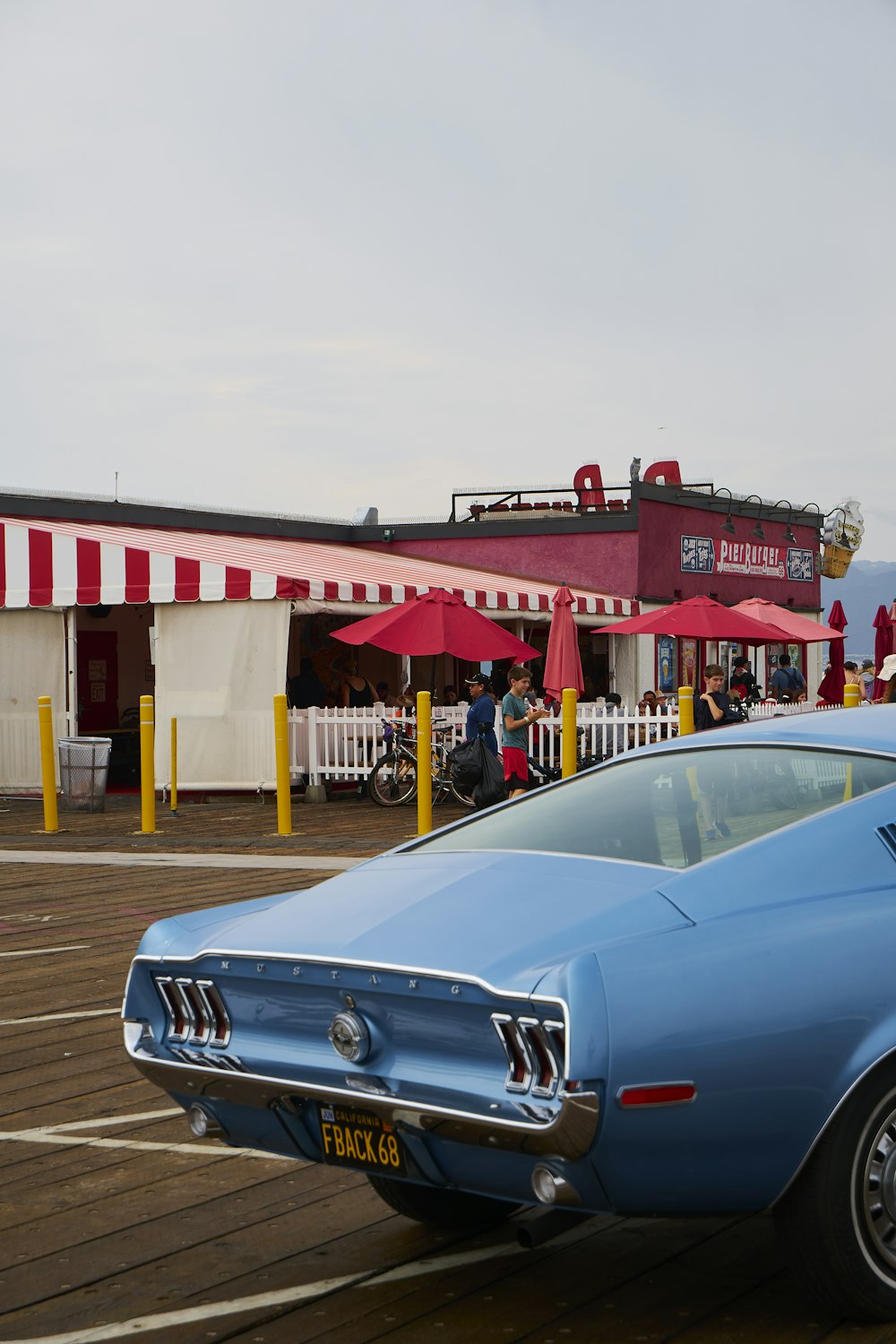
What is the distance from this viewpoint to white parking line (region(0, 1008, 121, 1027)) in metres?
7.26

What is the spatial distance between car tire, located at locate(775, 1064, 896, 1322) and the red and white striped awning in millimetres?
17534

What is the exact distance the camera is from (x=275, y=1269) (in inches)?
164

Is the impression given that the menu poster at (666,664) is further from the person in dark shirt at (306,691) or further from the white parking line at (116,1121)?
the white parking line at (116,1121)

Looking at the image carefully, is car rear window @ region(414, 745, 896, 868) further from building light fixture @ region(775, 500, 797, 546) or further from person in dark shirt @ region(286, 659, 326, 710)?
building light fixture @ region(775, 500, 797, 546)

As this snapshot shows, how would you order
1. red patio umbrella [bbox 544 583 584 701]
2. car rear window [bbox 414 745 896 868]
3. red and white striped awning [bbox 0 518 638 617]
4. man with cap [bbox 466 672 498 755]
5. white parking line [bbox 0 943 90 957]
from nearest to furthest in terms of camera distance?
1. car rear window [bbox 414 745 896 868]
2. white parking line [bbox 0 943 90 957]
3. man with cap [bbox 466 672 498 755]
4. red patio umbrella [bbox 544 583 584 701]
5. red and white striped awning [bbox 0 518 638 617]

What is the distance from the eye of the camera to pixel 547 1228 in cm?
360

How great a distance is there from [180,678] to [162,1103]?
52.1ft

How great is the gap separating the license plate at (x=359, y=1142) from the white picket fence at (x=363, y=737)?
54.8ft

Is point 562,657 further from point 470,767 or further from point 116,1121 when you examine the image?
point 116,1121

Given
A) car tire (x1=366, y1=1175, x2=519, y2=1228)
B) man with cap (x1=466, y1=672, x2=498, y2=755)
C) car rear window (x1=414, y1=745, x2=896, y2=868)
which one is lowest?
car tire (x1=366, y1=1175, x2=519, y2=1228)

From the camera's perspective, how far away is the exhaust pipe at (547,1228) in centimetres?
355

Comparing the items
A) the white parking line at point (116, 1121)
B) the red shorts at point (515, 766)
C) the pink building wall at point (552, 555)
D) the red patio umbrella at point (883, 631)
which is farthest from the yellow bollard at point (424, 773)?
the pink building wall at point (552, 555)

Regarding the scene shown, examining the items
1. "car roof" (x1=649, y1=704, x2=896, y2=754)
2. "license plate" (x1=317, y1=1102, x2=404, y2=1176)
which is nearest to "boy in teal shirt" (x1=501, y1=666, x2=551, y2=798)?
"car roof" (x1=649, y1=704, x2=896, y2=754)

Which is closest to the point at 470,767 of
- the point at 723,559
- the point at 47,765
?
the point at 47,765
